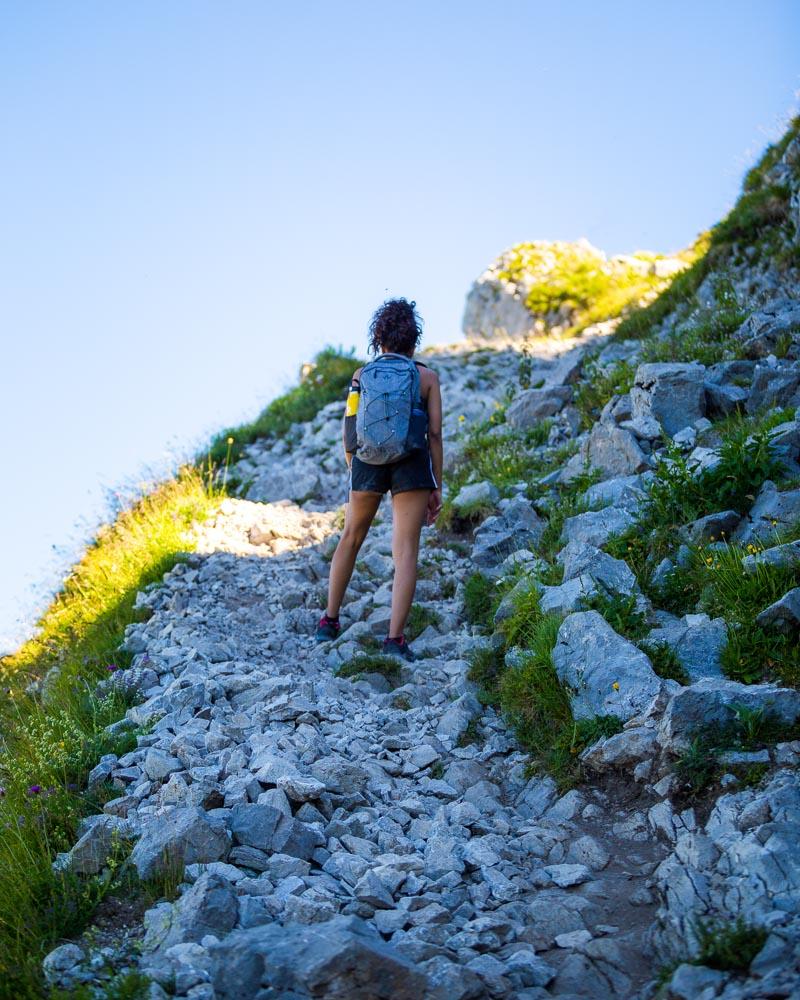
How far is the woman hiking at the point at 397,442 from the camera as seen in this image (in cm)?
605

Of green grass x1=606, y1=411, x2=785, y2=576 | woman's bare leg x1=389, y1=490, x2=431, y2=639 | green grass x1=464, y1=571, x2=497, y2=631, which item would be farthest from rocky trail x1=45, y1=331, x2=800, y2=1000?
woman's bare leg x1=389, y1=490, x2=431, y2=639

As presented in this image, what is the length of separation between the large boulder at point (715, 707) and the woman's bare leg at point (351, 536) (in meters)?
2.70

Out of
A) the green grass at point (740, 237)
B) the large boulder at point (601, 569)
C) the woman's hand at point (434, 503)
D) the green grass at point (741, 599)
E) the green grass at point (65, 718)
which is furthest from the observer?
the green grass at point (740, 237)

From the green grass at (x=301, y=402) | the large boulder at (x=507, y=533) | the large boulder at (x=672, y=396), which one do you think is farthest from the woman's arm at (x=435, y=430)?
the green grass at (x=301, y=402)

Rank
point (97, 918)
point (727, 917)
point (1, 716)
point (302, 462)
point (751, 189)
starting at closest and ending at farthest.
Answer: point (727, 917)
point (97, 918)
point (1, 716)
point (302, 462)
point (751, 189)

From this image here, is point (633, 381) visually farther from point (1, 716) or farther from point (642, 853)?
point (1, 716)

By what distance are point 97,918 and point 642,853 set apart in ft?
7.77

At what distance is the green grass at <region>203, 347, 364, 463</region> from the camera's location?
12898 millimetres

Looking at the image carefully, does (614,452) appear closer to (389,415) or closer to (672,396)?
(672,396)

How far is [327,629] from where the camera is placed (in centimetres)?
704

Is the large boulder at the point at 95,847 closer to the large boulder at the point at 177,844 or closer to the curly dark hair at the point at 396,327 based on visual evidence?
the large boulder at the point at 177,844

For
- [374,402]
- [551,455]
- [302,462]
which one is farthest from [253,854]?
[302,462]

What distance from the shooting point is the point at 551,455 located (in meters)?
9.07

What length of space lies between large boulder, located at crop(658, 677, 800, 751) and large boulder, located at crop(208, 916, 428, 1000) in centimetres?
179
